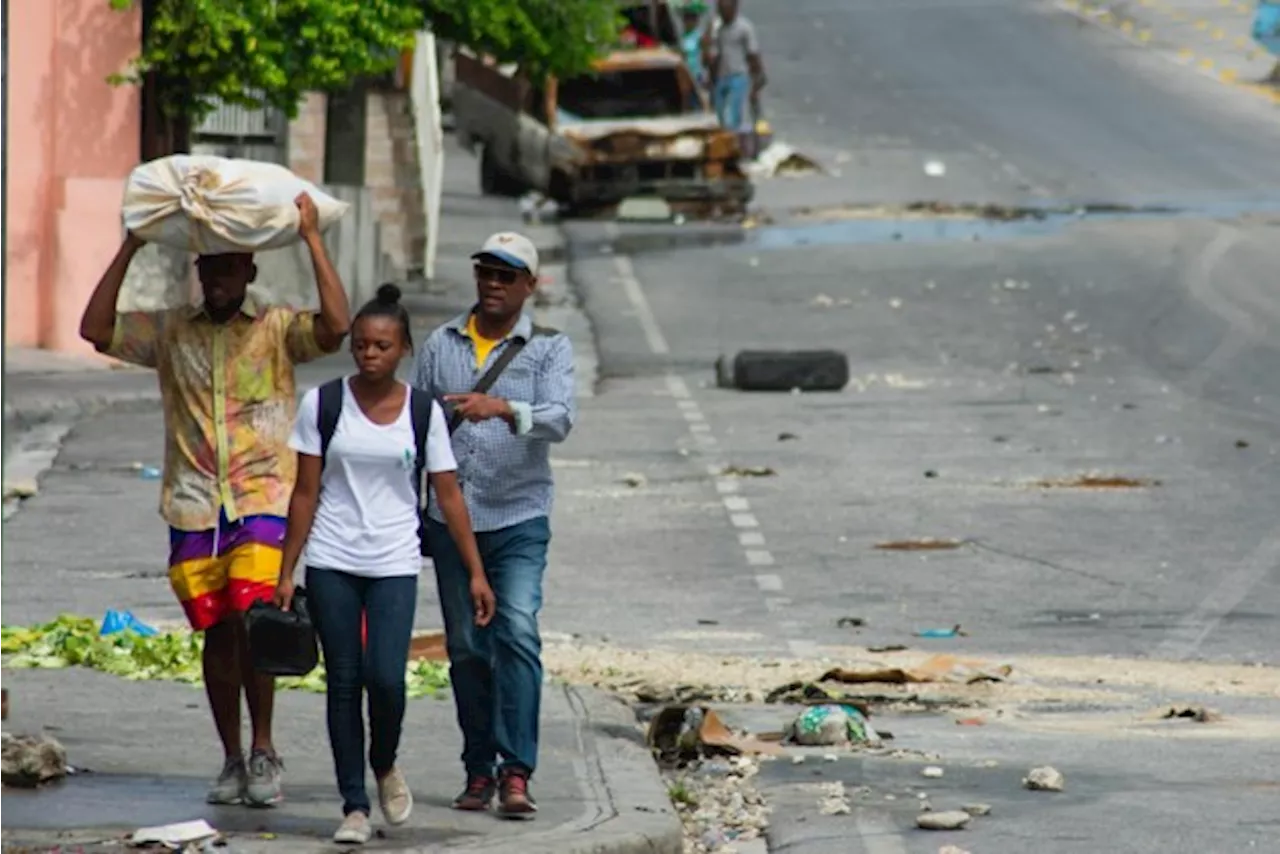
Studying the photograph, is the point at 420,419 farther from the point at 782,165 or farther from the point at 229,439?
the point at 782,165

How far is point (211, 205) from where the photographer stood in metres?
9.88

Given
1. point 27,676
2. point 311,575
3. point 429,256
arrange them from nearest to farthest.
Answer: point 311,575 < point 27,676 < point 429,256

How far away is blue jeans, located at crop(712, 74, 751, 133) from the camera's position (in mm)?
49406

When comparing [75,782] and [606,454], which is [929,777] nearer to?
[75,782]

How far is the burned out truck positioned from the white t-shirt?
110 ft

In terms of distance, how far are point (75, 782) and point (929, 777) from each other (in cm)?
283

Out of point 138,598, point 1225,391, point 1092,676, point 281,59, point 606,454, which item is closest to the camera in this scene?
point 1092,676

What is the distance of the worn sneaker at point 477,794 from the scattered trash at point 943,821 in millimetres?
1312

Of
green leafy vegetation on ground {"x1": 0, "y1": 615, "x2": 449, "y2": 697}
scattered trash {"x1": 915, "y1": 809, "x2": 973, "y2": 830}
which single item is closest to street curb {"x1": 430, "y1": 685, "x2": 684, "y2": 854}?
scattered trash {"x1": 915, "y1": 809, "x2": 973, "y2": 830}

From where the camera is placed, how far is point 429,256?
3734cm

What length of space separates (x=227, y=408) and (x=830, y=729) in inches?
125

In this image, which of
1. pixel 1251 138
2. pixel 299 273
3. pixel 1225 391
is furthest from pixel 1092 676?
pixel 1251 138

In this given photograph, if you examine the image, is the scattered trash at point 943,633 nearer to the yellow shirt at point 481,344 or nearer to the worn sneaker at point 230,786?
the yellow shirt at point 481,344

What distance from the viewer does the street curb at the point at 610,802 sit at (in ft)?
31.8
